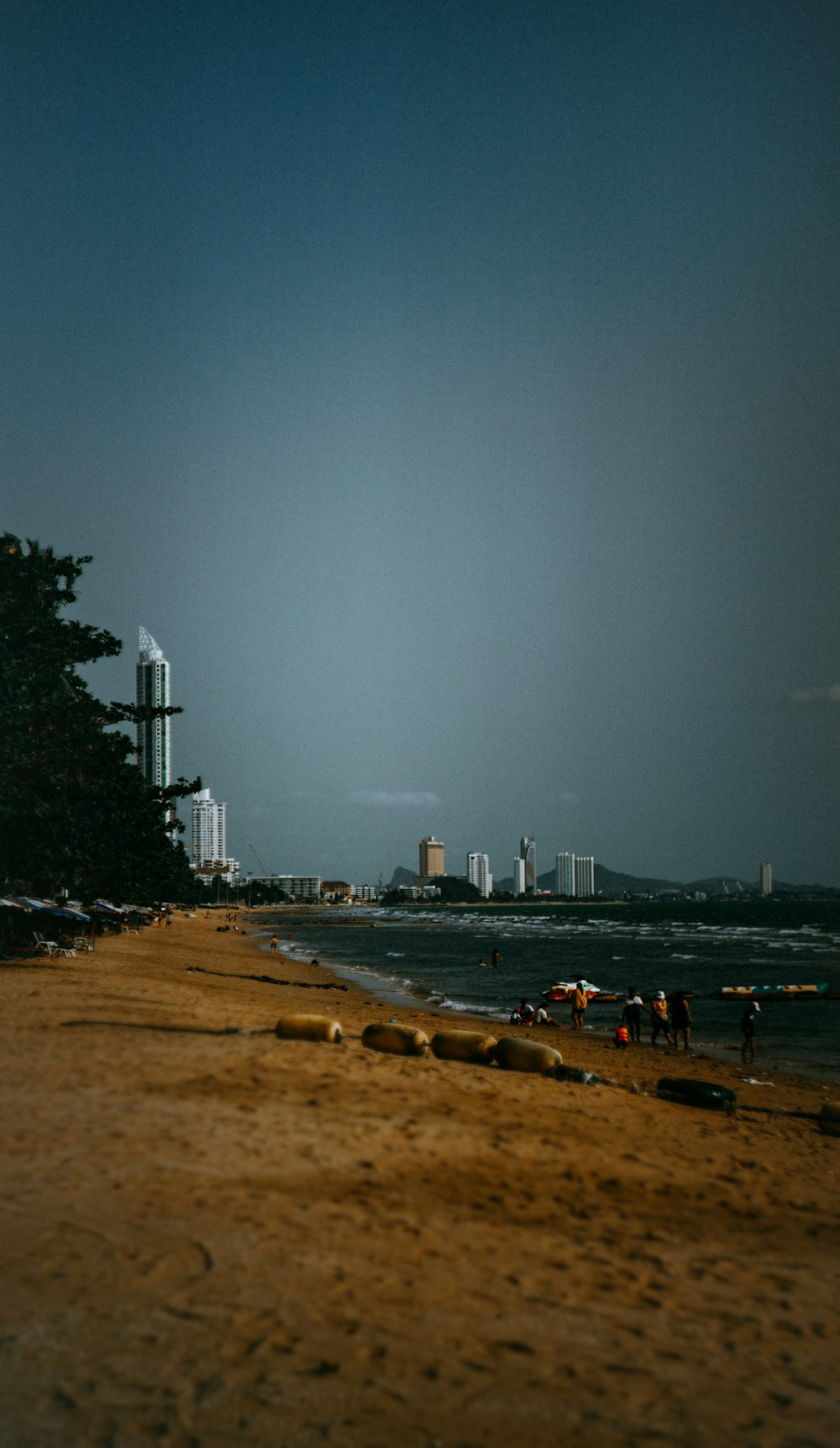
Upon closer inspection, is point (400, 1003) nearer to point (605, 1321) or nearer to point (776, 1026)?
point (776, 1026)

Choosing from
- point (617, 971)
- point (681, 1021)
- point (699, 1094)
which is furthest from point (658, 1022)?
point (617, 971)

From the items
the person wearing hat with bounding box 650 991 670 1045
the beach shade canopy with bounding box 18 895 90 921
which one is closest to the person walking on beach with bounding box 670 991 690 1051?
the person wearing hat with bounding box 650 991 670 1045

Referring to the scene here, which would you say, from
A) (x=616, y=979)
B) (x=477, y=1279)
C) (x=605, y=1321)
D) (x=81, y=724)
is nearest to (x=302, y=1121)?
(x=477, y=1279)

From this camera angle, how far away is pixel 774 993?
41875 millimetres

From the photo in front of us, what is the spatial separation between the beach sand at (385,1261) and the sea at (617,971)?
13.9m

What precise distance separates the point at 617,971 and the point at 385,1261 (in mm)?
51363

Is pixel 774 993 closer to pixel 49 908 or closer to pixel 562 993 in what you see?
pixel 562 993

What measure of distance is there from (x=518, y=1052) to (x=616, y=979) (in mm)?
37397

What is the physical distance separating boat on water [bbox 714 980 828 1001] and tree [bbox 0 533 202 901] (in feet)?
Result: 84.5

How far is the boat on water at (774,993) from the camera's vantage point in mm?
40000

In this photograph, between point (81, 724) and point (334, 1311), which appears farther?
point (81, 724)

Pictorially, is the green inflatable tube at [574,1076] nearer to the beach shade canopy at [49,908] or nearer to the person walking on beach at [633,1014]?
the person walking on beach at [633,1014]

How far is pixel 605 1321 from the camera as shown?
6.68m

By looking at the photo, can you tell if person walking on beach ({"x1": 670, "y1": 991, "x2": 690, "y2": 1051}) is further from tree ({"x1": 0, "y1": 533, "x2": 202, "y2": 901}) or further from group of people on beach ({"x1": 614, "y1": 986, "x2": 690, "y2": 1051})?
tree ({"x1": 0, "y1": 533, "x2": 202, "y2": 901})
